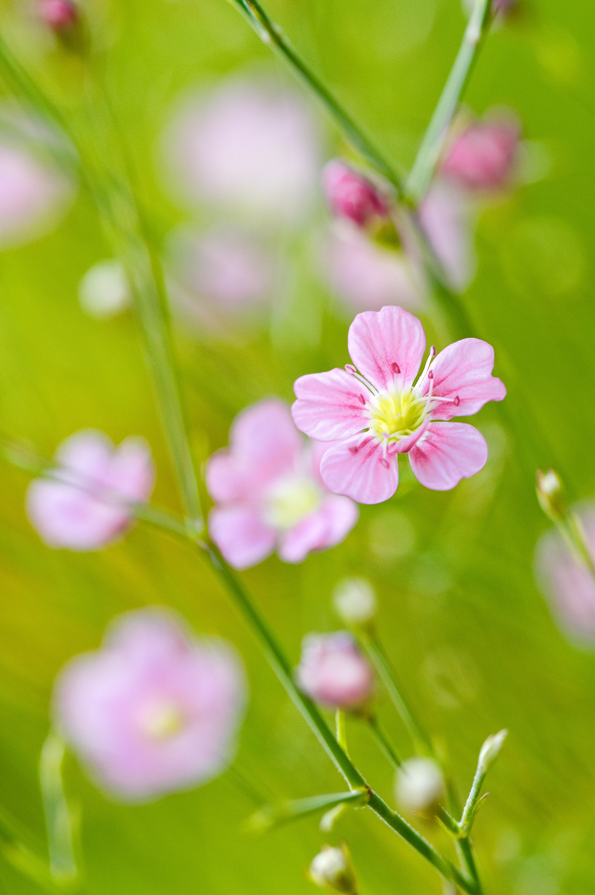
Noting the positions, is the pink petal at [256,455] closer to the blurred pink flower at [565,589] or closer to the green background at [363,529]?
the green background at [363,529]

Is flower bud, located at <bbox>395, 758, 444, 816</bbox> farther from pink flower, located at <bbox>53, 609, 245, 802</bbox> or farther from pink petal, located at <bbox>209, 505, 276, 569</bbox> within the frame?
pink flower, located at <bbox>53, 609, 245, 802</bbox>

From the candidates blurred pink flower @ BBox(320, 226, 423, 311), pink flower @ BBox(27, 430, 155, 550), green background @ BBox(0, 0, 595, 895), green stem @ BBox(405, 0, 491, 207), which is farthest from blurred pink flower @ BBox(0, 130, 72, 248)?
green stem @ BBox(405, 0, 491, 207)

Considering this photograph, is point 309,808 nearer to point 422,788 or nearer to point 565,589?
point 422,788

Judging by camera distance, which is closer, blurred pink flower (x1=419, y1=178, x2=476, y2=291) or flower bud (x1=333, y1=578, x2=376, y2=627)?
flower bud (x1=333, y1=578, x2=376, y2=627)

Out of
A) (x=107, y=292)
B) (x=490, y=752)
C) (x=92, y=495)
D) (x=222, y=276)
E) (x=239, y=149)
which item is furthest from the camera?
(x=239, y=149)

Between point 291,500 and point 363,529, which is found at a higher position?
point 291,500

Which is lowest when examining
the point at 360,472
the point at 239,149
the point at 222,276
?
the point at 360,472

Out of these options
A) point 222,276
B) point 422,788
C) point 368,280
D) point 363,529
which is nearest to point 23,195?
point 222,276
